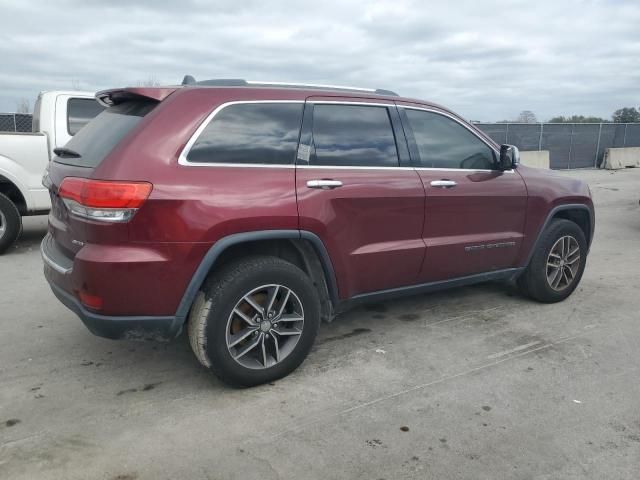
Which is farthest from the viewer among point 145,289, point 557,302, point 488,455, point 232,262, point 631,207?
point 631,207

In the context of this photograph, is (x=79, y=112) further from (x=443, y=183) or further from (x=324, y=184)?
(x=443, y=183)

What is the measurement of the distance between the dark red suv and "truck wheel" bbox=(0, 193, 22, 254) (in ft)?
11.3

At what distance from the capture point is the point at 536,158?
18.5 metres

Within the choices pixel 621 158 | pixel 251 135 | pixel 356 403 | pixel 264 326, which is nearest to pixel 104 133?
pixel 251 135

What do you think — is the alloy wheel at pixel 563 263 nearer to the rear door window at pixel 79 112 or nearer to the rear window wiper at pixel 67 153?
the rear window wiper at pixel 67 153

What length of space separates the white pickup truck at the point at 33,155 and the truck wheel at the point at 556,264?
562cm

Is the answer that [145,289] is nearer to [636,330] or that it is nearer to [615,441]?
[615,441]

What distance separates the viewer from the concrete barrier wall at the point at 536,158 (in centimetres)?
1816

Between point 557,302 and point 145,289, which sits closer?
point 145,289

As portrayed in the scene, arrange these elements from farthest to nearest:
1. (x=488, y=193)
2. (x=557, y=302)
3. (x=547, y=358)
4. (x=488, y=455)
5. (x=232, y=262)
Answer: (x=557, y=302) → (x=488, y=193) → (x=547, y=358) → (x=232, y=262) → (x=488, y=455)

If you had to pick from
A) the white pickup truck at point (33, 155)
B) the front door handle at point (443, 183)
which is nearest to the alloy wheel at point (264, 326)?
the front door handle at point (443, 183)

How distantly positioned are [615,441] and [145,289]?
2632 millimetres

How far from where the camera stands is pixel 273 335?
3371 mm

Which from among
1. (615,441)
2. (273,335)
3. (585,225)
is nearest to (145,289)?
(273,335)
